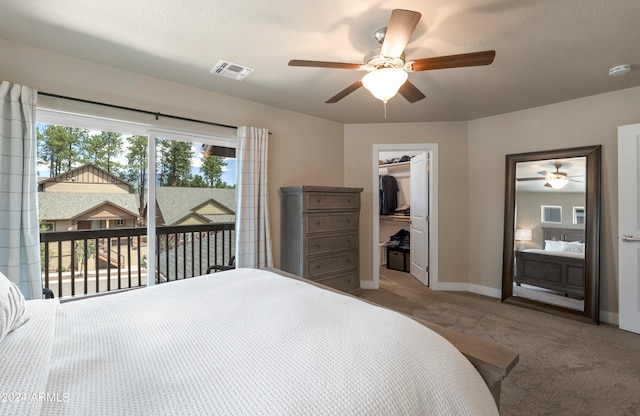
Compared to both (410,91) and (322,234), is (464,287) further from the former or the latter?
(410,91)

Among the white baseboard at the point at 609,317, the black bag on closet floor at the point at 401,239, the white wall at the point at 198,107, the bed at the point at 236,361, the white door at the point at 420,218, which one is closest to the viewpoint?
the bed at the point at 236,361

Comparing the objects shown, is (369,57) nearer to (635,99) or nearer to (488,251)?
(635,99)

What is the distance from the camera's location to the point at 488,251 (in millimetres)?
3742

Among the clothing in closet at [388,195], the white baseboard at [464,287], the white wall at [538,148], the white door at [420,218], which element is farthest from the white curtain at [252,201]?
the clothing in closet at [388,195]

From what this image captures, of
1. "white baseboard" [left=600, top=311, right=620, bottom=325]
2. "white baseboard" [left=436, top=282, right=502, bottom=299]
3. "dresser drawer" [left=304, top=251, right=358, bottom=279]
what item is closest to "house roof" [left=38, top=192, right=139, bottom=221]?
"dresser drawer" [left=304, top=251, right=358, bottom=279]

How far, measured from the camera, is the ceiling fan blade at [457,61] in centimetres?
150

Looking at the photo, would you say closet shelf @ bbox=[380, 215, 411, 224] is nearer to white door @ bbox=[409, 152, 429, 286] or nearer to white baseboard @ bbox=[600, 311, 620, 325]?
white door @ bbox=[409, 152, 429, 286]

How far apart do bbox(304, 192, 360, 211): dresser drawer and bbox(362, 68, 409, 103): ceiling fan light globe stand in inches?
60.9

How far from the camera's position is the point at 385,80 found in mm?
1636

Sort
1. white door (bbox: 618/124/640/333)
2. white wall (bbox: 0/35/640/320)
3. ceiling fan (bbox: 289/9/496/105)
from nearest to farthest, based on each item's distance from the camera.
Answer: ceiling fan (bbox: 289/9/496/105), white wall (bbox: 0/35/640/320), white door (bbox: 618/124/640/333)

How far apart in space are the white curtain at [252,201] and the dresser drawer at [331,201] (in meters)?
0.49

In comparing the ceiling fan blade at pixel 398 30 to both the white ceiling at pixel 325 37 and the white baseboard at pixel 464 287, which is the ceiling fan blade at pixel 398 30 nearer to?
the white ceiling at pixel 325 37

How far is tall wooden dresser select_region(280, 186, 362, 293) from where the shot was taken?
9.98 feet

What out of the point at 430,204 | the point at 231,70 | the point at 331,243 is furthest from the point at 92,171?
the point at 430,204
